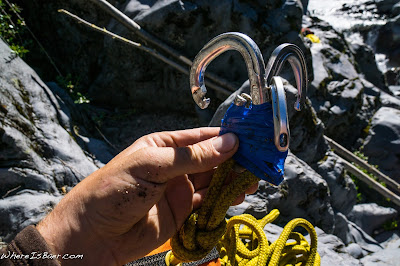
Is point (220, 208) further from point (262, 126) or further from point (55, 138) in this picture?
point (55, 138)

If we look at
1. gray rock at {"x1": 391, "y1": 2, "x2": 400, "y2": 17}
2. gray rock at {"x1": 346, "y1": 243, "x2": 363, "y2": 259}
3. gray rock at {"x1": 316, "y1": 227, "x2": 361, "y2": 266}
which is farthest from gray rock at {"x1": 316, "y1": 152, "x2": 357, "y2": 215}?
gray rock at {"x1": 391, "y1": 2, "x2": 400, "y2": 17}

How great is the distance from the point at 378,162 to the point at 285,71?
3.10 m

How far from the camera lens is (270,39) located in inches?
219

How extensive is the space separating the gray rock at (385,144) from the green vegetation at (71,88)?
5.63m

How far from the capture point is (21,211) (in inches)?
101

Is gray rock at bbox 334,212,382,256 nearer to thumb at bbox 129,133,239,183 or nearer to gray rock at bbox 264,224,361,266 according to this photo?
gray rock at bbox 264,224,361,266

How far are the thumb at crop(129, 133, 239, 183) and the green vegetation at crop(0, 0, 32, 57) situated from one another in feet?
13.3

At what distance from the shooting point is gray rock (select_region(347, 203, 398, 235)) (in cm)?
544

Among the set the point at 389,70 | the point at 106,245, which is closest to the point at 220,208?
the point at 106,245

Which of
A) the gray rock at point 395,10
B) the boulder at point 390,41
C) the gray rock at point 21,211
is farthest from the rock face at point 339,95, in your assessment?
the gray rock at point 395,10

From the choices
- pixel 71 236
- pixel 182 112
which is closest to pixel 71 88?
pixel 182 112

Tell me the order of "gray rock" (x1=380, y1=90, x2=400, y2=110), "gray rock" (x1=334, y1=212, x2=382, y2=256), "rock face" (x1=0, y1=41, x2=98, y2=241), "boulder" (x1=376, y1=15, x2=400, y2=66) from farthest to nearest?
1. "boulder" (x1=376, y1=15, x2=400, y2=66)
2. "gray rock" (x1=380, y1=90, x2=400, y2=110)
3. "gray rock" (x1=334, y1=212, x2=382, y2=256)
4. "rock face" (x1=0, y1=41, x2=98, y2=241)

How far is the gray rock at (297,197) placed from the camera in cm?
303

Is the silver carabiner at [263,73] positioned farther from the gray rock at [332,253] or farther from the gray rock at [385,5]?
the gray rock at [385,5]
